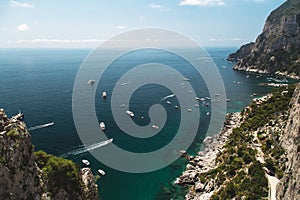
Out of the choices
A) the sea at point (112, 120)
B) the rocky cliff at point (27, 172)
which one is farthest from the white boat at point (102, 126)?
the rocky cliff at point (27, 172)

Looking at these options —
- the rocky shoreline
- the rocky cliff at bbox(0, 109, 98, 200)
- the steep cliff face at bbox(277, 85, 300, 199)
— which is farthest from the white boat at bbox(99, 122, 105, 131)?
the steep cliff face at bbox(277, 85, 300, 199)

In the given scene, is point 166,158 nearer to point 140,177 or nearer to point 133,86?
point 140,177

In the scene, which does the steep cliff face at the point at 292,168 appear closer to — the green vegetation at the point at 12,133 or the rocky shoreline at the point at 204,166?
the rocky shoreline at the point at 204,166

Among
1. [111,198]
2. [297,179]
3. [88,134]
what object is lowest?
[111,198]

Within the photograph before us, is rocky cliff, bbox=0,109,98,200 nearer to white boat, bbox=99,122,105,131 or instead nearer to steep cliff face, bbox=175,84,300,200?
steep cliff face, bbox=175,84,300,200

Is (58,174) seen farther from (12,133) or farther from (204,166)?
(204,166)

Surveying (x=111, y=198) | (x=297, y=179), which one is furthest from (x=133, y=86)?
(x=297, y=179)
